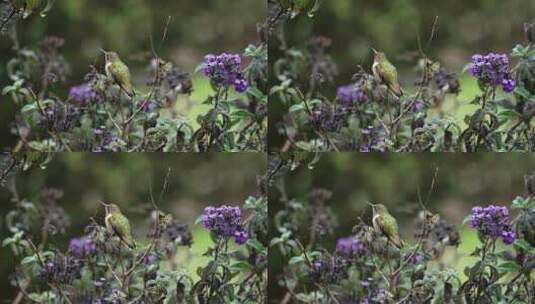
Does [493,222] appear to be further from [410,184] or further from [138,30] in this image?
[138,30]

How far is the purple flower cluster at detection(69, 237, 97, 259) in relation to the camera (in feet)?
15.2

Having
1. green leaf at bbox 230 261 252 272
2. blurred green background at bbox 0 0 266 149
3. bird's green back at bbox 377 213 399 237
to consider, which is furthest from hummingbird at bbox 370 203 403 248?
blurred green background at bbox 0 0 266 149

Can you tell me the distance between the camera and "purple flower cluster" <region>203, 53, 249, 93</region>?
15.1ft

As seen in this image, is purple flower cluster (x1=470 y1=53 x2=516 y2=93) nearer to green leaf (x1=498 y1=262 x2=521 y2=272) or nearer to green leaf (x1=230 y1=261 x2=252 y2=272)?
green leaf (x1=498 y1=262 x2=521 y2=272)

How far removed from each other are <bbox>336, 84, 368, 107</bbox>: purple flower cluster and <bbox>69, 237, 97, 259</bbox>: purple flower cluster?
115 centimetres

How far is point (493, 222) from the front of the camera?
466cm

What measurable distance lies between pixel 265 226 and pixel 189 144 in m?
0.45

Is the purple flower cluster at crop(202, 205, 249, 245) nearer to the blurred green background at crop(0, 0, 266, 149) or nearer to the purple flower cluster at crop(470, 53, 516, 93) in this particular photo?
the blurred green background at crop(0, 0, 266, 149)

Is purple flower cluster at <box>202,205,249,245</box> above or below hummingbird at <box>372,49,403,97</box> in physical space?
below

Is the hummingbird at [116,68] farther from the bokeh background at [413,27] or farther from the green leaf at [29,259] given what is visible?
the green leaf at [29,259]

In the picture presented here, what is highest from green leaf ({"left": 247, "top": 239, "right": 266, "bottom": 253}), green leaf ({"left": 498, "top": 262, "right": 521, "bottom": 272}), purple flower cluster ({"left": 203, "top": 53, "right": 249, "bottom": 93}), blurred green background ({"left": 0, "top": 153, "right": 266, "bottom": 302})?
purple flower cluster ({"left": 203, "top": 53, "right": 249, "bottom": 93})

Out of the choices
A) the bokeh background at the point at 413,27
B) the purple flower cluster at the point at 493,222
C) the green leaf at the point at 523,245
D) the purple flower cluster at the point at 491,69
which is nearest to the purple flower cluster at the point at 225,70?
the bokeh background at the point at 413,27

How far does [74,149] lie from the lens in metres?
4.63

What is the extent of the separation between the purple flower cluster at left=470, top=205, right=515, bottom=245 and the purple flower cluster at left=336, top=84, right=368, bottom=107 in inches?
25.0
